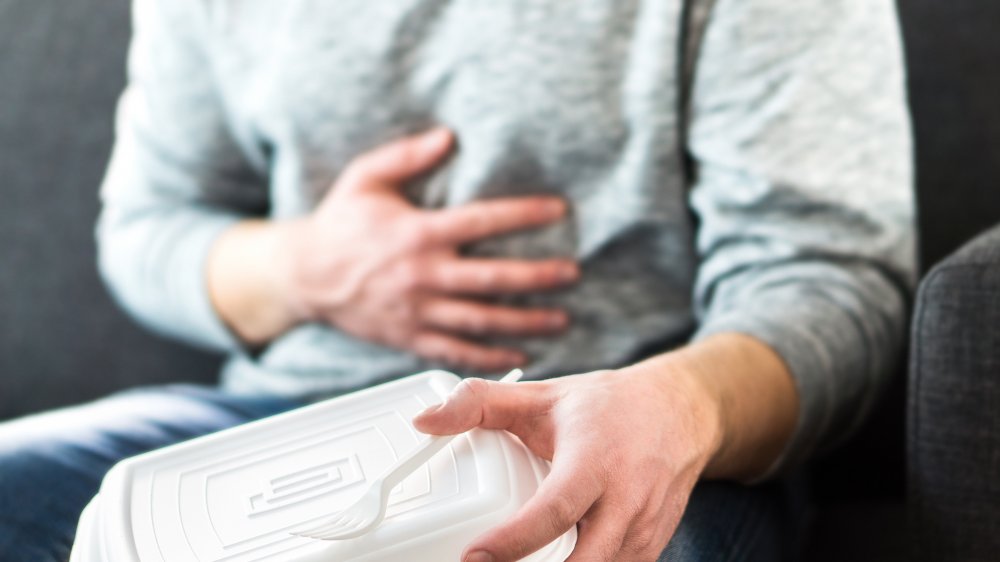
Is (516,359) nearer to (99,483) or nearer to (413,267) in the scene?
(413,267)

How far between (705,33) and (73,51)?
715 millimetres

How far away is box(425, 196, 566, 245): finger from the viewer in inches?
29.5

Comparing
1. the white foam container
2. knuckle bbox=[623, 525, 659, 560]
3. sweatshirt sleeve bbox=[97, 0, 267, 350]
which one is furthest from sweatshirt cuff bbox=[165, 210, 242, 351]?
Result: knuckle bbox=[623, 525, 659, 560]

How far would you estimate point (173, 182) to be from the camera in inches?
35.4

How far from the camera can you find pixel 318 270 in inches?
31.3

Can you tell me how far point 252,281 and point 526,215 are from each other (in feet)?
0.87

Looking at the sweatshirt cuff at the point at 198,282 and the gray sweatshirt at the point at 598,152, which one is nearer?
the gray sweatshirt at the point at 598,152

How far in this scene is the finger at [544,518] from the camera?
0.39 m

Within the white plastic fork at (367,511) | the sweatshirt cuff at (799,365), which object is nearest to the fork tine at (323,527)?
the white plastic fork at (367,511)

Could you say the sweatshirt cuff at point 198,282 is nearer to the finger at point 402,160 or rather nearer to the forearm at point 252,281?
the forearm at point 252,281

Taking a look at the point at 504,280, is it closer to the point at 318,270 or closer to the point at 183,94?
Answer: the point at 318,270

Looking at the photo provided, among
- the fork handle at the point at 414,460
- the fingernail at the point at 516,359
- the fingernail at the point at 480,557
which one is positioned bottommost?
the fingernail at the point at 516,359

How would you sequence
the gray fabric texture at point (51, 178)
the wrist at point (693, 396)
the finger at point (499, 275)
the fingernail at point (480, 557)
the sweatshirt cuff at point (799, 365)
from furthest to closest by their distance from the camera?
the gray fabric texture at point (51, 178) → the finger at point (499, 275) → the sweatshirt cuff at point (799, 365) → the wrist at point (693, 396) → the fingernail at point (480, 557)

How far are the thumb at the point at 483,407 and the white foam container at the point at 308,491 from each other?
11 millimetres
